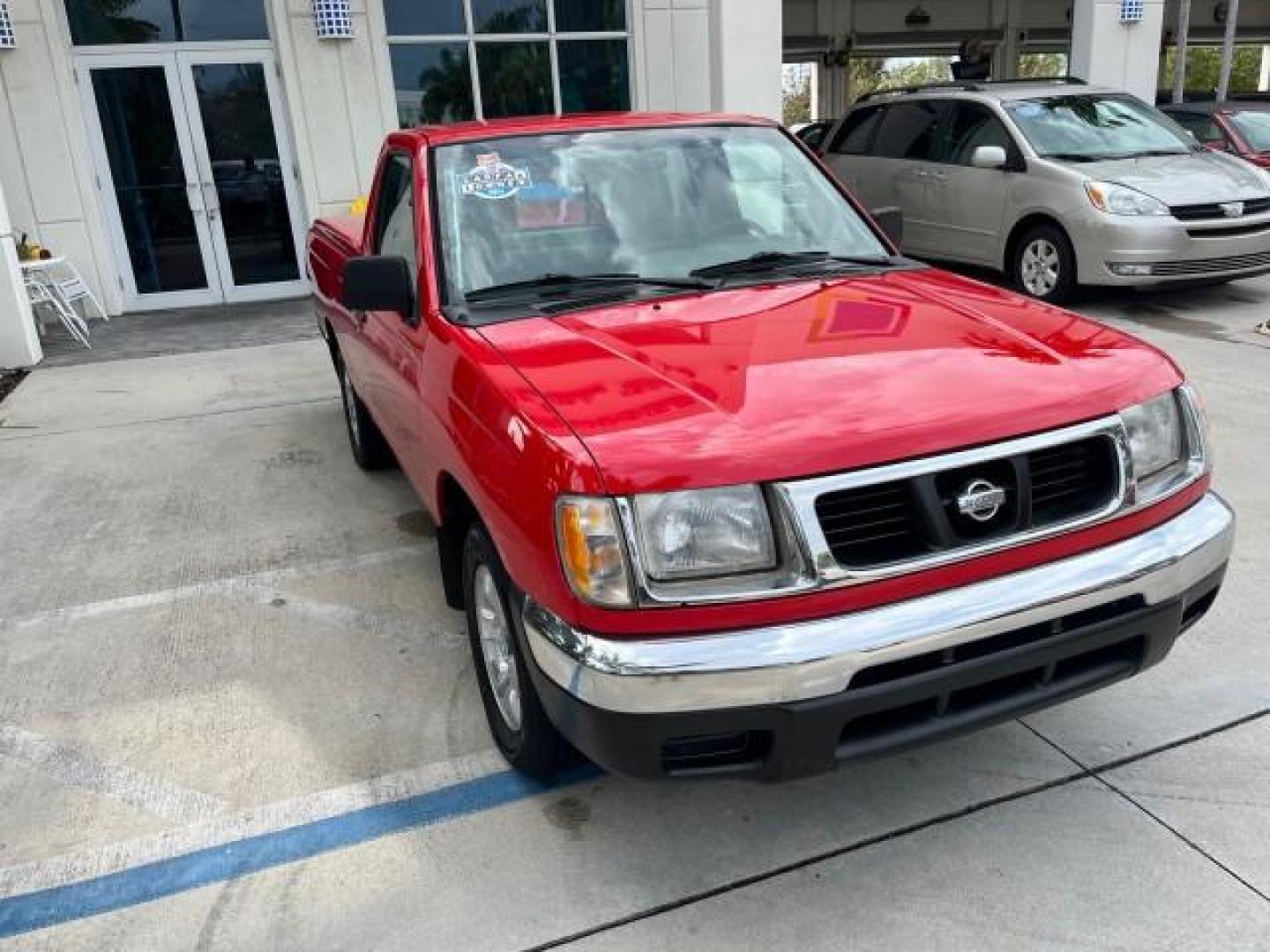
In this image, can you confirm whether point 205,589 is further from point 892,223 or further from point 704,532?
point 892,223

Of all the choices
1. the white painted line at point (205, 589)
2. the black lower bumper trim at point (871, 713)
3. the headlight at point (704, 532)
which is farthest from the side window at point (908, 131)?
the headlight at point (704, 532)

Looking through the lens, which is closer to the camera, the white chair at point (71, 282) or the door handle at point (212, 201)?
the white chair at point (71, 282)

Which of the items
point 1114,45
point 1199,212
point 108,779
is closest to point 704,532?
point 108,779

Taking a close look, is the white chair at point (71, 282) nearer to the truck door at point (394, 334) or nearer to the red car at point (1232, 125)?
the truck door at point (394, 334)

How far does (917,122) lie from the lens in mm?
10164

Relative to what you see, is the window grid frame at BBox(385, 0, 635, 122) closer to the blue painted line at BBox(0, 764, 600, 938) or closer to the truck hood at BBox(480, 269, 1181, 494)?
the truck hood at BBox(480, 269, 1181, 494)

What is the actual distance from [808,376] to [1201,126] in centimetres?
1156

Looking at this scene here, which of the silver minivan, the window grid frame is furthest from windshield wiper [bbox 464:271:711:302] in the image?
the window grid frame

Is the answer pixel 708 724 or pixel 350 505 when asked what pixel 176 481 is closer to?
pixel 350 505

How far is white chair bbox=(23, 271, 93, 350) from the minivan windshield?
8.83 m

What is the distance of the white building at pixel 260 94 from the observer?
1048 centimetres

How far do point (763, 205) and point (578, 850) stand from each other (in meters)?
2.25

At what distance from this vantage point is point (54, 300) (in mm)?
9867

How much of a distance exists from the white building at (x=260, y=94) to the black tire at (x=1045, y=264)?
3.94 meters
